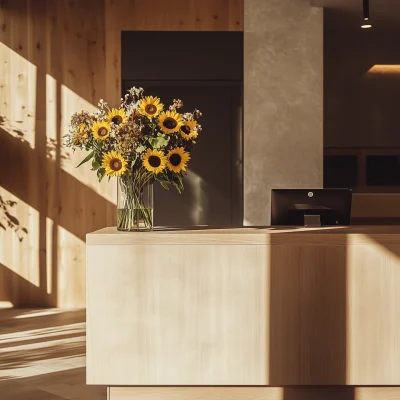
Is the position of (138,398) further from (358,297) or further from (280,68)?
(280,68)

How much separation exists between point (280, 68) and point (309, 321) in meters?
3.53

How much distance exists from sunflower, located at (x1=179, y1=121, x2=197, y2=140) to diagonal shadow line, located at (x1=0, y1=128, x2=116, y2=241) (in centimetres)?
315

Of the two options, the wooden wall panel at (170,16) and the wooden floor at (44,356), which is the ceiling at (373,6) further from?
the wooden floor at (44,356)

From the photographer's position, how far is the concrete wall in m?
6.04

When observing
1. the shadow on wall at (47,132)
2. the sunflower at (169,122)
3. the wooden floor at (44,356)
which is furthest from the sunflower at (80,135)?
the shadow on wall at (47,132)

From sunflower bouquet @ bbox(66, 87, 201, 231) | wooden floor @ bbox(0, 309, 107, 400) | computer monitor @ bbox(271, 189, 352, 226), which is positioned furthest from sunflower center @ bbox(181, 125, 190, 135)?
wooden floor @ bbox(0, 309, 107, 400)

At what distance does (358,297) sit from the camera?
299 cm

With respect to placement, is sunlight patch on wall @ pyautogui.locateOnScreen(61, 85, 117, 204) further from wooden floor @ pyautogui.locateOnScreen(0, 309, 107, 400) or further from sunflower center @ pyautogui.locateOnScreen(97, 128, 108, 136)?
sunflower center @ pyautogui.locateOnScreen(97, 128, 108, 136)

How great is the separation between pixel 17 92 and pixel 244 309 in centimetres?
393

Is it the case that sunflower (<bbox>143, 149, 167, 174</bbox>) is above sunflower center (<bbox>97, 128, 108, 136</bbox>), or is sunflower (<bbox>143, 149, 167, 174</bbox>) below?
below

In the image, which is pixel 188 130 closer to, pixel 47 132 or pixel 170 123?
pixel 170 123

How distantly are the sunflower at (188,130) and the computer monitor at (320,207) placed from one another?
68cm

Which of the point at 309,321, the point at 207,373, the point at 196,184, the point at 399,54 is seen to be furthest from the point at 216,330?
the point at 399,54

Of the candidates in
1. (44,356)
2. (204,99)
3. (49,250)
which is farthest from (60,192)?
(44,356)
